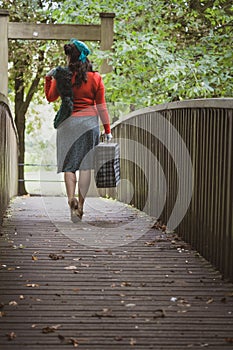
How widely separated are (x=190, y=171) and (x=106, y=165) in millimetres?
1787

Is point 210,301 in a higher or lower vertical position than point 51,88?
lower

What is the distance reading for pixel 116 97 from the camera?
1304 centimetres

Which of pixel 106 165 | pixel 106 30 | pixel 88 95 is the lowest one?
pixel 106 165

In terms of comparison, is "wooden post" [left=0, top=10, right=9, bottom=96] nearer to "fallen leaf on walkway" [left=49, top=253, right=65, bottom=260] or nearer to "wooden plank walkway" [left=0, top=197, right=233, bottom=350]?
A: "wooden plank walkway" [left=0, top=197, right=233, bottom=350]

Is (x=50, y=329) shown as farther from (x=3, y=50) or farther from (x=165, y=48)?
(x=165, y=48)

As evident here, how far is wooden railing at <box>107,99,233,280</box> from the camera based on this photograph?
175 inches

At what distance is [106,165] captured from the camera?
727 centimetres

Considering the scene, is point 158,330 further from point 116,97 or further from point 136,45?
point 116,97

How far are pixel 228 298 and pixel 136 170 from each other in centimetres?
458

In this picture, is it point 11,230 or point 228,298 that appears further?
point 11,230

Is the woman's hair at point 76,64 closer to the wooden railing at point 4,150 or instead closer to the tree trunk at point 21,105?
the wooden railing at point 4,150

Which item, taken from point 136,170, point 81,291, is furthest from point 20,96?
point 81,291

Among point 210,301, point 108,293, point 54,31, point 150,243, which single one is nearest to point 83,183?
point 150,243

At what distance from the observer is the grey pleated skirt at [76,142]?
22.5 ft
